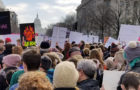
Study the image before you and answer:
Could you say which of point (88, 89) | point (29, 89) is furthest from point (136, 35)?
point (29, 89)

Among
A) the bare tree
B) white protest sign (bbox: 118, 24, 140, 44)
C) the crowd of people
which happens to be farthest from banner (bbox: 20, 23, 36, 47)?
the bare tree

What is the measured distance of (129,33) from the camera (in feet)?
29.3

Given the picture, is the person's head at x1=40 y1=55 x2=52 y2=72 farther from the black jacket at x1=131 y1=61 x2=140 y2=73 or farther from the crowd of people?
the black jacket at x1=131 y1=61 x2=140 y2=73

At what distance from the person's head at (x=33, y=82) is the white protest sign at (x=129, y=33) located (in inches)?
267

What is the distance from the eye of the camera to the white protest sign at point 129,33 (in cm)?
879

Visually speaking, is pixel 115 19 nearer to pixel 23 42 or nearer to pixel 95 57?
pixel 23 42

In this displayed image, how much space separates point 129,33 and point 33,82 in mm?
6999

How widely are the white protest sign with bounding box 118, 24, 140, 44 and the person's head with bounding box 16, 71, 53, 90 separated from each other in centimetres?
678

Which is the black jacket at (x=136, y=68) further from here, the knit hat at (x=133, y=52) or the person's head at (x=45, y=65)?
the person's head at (x=45, y=65)

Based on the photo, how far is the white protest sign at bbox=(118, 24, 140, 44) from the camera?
8795 mm

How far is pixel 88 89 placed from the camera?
3393 millimetres

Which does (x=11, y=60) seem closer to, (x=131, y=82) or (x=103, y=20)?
(x=131, y=82)

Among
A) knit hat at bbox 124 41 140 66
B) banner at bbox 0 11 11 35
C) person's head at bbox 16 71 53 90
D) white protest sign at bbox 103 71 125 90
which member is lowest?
white protest sign at bbox 103 71 125 90

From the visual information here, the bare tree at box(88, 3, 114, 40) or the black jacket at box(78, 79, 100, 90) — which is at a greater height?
the bare tree at box(88, 3, 114, 40)
